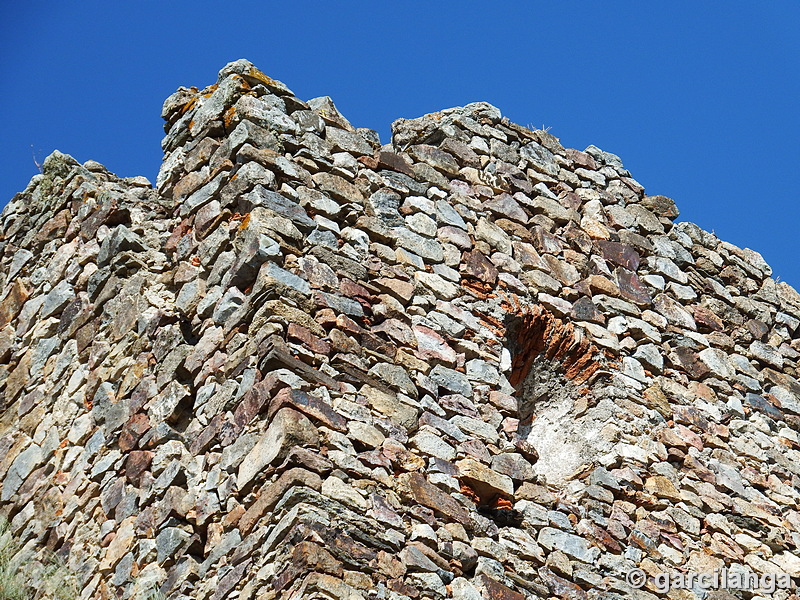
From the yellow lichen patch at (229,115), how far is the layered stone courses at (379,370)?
0.06 feet

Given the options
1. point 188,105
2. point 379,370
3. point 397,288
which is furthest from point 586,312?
point 188,105

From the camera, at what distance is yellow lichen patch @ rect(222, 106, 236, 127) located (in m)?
7.41

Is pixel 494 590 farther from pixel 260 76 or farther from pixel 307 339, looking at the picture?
pixel 260 76

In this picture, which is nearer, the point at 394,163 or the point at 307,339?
the point at 307,339

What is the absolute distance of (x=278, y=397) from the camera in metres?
5.94

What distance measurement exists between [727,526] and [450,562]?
2.33m

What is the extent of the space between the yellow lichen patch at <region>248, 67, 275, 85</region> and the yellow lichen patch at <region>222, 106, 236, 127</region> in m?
0.26

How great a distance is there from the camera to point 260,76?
24.9 ft

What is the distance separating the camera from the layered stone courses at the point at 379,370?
6.00 m

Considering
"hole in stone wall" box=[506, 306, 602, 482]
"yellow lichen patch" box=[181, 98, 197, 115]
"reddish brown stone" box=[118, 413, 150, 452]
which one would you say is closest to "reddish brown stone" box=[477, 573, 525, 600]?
"hole in stone wall" box=[506, 306, 602, 482]

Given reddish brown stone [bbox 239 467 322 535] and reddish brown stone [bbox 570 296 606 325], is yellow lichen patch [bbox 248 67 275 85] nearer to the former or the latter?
reddish brown stone [bbox 570 296 606 325]

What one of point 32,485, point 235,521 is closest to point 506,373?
point 235,521

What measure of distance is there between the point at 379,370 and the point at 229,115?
1.97 metres

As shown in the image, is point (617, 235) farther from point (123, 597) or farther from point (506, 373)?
point (123, 597)
